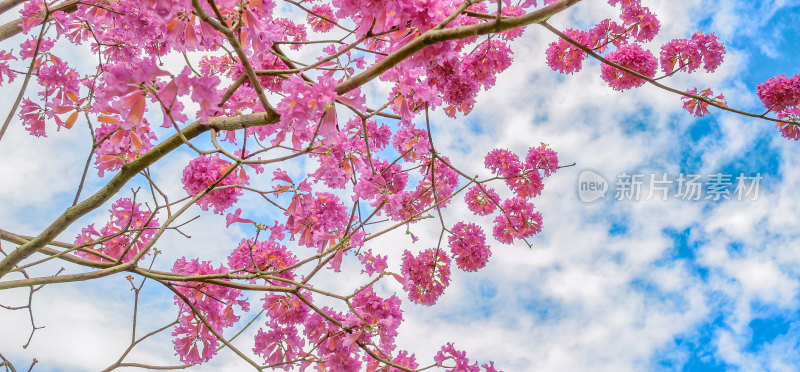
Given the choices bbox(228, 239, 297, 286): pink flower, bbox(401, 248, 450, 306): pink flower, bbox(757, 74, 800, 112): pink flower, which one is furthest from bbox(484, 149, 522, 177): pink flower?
bbox(228, 239, 297, 286): pink flower

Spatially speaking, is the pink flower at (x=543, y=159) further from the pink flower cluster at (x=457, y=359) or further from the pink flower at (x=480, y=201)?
the pink flower cluster at (x=457, y=359)

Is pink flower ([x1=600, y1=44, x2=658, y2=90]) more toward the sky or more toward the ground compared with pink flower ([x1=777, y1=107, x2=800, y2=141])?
more toward the sky

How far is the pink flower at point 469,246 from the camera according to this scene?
437 cm

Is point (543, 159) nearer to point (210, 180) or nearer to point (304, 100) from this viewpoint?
point (210, 180)

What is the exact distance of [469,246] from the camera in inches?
172

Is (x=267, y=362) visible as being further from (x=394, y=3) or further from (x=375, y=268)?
(x=394, y=3)

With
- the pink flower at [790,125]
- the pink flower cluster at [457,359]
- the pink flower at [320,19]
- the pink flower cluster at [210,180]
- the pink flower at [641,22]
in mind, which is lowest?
the pink flower cluster at [457,359]

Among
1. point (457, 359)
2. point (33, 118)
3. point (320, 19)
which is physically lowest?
point (457, 359)

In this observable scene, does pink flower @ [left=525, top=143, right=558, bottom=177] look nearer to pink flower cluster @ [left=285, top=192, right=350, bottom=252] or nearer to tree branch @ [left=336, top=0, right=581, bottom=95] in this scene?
pink flower cluster @ [left=285, top=192, right=350, bottom=252]

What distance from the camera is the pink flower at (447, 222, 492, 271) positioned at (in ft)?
14.3

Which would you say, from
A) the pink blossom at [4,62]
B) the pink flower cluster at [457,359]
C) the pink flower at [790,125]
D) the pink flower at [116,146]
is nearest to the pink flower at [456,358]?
the pink flower cluster at [457,359]

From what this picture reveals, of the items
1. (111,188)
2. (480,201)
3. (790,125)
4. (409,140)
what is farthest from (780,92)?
(111,188)

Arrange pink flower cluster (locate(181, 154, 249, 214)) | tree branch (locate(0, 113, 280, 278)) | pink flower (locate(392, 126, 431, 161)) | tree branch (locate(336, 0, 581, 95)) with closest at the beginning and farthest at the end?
tree branch (locate(336, 0, 581, 95)) → tree branch (locate(0, 113, 280, 278)) → pink flower cluster (locate(181, 154, 249, 214)) → pink flower (locate(392, 126, 431, 161))

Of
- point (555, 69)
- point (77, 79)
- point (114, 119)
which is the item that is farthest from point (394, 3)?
point (555, 69)
